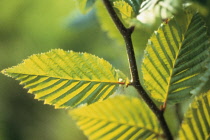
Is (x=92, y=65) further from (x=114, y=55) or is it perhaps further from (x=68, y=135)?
(x=68, y=135)

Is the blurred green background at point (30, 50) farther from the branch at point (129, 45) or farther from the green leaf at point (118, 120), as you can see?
the branch at point (129, 45)

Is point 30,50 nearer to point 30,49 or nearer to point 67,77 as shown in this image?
point 30,49

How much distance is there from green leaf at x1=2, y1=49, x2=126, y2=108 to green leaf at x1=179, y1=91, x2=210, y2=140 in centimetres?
11

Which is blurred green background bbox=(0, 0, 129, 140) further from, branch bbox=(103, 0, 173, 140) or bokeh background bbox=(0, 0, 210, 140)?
branch bbox=(103, 0, 173, 140)

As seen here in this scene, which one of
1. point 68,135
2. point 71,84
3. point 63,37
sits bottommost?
point 68,135

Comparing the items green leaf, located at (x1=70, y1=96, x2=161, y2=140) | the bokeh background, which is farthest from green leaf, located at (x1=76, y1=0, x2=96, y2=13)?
the bokeh background

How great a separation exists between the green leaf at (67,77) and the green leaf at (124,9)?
0.25 feet

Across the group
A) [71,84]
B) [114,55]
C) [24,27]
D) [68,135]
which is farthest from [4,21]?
[71,84]

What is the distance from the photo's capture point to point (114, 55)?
3.77 feet

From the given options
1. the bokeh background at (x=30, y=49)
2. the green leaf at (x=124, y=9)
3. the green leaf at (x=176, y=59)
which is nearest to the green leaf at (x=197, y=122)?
the green leaf at (x=176, y=59)

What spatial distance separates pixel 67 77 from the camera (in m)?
0.52

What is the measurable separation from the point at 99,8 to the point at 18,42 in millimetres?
1820

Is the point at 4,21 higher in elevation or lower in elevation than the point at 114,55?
higher

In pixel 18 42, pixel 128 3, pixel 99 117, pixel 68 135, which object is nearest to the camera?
pixel 128 3
